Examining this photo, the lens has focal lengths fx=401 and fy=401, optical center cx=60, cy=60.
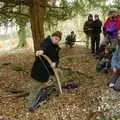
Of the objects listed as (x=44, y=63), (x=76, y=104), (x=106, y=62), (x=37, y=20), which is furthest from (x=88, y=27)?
(x=44, y=63)

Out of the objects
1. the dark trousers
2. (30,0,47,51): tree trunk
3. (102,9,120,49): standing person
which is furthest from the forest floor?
the dark trousers

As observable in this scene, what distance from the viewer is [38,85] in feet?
31.0

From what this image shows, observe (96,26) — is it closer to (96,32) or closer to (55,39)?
(96,32)

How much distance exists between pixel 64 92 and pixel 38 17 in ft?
11.1

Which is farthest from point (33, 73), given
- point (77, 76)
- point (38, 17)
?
point (38, 17)

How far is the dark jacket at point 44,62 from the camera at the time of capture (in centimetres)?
920

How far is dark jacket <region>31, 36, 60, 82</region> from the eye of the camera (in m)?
9.20

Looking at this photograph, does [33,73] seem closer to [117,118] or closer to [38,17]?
[117,118]

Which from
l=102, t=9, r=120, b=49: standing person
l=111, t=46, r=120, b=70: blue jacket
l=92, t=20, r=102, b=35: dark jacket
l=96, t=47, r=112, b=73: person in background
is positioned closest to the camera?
l=111, t=46, r=120, b=70: blue jacket

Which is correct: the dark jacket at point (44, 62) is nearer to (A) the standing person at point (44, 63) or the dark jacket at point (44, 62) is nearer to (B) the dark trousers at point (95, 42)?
(A) the standing person at point (44, 63)

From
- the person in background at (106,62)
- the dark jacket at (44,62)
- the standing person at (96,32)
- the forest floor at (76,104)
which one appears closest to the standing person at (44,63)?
the dark jacket at (44,62)

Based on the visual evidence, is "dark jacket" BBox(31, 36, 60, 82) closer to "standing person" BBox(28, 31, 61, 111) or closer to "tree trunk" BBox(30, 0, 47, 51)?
"standing person" BBox(28, 31, 61, 111)

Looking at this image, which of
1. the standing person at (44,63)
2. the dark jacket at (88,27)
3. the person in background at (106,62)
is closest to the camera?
the standing person at (44,63)

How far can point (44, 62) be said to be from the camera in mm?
9188
